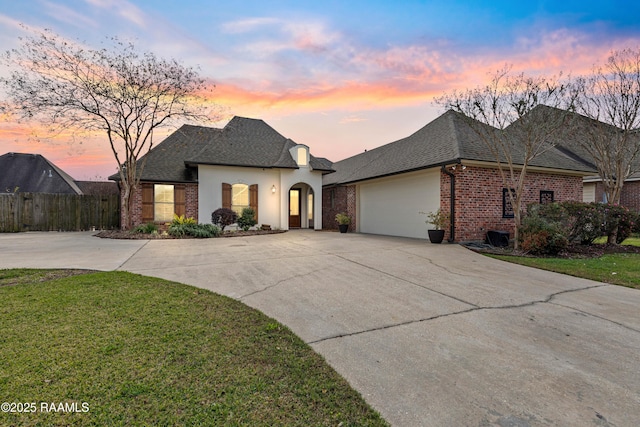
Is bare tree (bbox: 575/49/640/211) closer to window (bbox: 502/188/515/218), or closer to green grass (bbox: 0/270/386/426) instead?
window (bbox: 502/188/515/218)

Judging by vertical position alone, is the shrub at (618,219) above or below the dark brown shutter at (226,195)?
below

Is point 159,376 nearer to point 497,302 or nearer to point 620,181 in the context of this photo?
point 497,302

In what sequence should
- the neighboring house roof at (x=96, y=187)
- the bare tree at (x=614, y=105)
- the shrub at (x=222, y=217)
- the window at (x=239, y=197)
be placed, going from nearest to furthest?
the bare tree at (x=614, y=105)
the shrub at (x=222, y=217)
the window at (x=239, y=197)
the neighboring house roof at (x=96, y=187)

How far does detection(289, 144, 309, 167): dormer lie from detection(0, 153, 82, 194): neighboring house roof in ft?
56.0

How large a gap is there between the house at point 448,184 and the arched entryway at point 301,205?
2.95 metres

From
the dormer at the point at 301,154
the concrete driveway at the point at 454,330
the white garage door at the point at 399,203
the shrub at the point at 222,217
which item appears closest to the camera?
the concrete driveway at the point at 454,330

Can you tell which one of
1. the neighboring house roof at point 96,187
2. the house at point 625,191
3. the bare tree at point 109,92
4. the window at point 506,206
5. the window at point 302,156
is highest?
the bare tree at point 109,92

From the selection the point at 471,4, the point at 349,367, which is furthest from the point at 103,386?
the point at 471,4

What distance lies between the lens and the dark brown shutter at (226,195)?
47.7 feet

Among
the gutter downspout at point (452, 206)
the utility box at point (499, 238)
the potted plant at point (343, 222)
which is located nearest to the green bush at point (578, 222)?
the utility box at point (499, 238)

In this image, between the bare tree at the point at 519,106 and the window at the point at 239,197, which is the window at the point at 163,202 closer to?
the window at the point at 239,197

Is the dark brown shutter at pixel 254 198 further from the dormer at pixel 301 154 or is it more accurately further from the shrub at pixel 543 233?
the shrub at pixel 543 233

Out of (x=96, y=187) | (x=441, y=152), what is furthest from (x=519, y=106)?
(x=96, y=187)

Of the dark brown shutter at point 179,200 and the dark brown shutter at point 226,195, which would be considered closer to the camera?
the dark brown shutter at point 179,200
